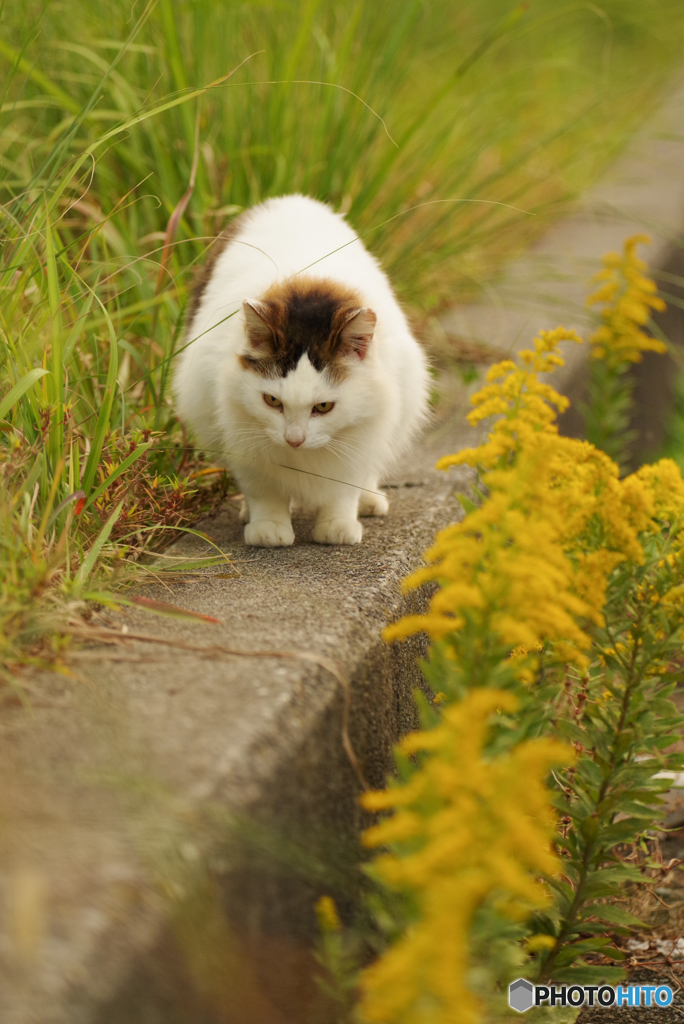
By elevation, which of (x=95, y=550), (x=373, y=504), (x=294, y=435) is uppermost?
(x=294, y=435)

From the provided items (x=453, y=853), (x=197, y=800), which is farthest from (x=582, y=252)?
(x=453, y=853)

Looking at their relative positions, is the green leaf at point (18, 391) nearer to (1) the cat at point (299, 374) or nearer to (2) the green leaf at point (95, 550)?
(2) the green leaf at point (95, 550)

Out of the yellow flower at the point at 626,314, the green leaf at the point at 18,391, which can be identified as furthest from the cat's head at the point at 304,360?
the yellow flower at the point at 626,314

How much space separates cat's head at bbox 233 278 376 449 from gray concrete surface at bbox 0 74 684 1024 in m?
0.35

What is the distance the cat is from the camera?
1.83 m

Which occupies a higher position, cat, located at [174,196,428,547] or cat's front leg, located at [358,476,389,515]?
cat, located at [174,196,428,547]

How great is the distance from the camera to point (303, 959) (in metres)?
1.08

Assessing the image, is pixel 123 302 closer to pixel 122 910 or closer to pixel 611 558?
pixel 611 558

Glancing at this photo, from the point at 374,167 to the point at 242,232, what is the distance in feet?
4.11

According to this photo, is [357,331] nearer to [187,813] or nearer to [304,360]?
[304,360]

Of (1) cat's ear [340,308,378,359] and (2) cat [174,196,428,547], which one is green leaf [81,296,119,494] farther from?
(1) cat's ear [340,308,378,359]

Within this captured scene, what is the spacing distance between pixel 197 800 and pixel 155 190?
250cm

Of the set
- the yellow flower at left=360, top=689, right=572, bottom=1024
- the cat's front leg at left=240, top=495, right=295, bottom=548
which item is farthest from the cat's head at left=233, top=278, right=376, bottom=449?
the yellow flower at left=360, top=689, right=572, bottom=1024

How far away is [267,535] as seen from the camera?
6.36ft
